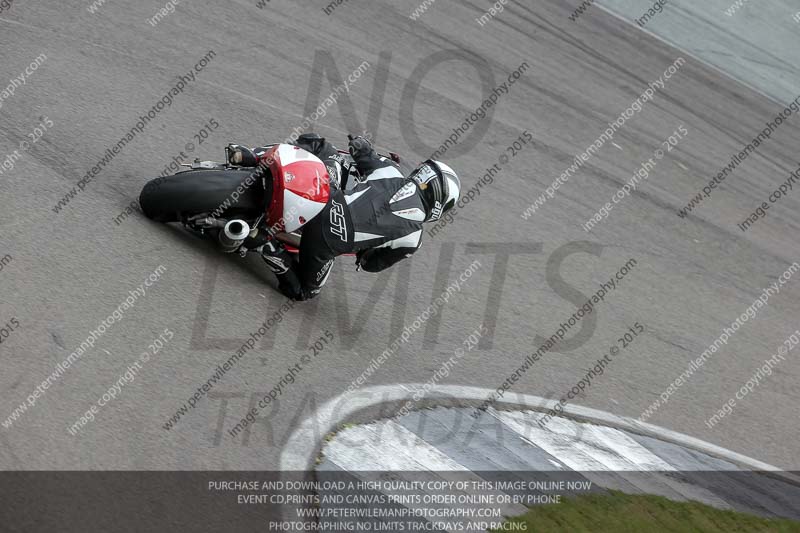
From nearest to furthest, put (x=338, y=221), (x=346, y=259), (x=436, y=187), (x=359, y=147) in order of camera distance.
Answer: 1. (x=338, y=221)
2. (x=436, y=187)
3. (x=359, y=147)
4. (x=346, y=259)

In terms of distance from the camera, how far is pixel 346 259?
322 inches

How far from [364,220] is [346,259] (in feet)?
3.88

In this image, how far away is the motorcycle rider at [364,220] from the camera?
697 cm

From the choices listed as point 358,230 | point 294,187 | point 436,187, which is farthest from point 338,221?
point 436,187

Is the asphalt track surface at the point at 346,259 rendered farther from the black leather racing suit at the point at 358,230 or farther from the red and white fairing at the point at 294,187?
the red and white fairing at the point at 294,187

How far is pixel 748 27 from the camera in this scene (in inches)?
675

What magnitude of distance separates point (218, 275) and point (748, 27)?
44.8ft

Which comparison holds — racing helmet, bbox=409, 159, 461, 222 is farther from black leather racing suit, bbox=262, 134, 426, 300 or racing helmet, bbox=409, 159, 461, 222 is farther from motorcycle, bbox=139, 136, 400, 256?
motorcycle, bbox=139, 136, 400, 256

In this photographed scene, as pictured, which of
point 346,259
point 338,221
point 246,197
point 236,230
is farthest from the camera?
point 346,259

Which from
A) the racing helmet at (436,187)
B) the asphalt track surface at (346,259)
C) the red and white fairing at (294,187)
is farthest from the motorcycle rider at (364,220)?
the asphalt track surface at (346,259)

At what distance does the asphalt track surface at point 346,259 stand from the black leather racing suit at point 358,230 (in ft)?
0.94

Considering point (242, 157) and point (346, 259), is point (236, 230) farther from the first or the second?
point (346, 259)

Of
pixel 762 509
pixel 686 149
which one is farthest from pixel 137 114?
pixel 686 149

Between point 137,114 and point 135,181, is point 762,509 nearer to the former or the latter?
point 135,181
